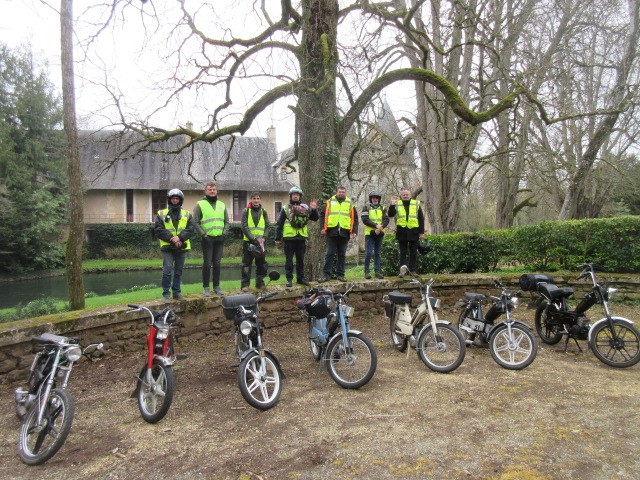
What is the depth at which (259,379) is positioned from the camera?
446cm

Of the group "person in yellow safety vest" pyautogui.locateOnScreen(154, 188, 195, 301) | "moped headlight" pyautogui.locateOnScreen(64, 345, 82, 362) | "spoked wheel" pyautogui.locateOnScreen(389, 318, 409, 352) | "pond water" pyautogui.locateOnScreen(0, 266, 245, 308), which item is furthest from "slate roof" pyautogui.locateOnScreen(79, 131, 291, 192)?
"moped headlight" pyautogui.locateOnScreen(64, 345, 82, 362)

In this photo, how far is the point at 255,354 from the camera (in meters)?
4.53

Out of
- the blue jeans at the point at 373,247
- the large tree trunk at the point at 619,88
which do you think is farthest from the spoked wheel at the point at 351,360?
the large tree trunk at the point at 619,88

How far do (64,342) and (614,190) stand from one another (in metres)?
21.8

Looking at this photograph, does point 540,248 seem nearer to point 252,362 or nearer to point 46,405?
point 252,362

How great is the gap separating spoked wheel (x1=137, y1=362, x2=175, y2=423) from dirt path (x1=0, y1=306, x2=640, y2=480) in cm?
13

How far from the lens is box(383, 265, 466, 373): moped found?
17.6 ft

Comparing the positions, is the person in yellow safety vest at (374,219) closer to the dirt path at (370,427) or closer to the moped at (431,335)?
the moped at (431,335)

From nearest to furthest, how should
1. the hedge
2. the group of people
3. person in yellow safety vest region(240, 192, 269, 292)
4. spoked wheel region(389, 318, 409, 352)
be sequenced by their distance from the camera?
spoked wheel region(389, 318, 409, 352)
the group of people
person in yellow safety vest region(240, 192, 269, 292)
the hedge

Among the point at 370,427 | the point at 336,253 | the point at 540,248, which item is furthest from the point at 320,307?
the point at 540,248

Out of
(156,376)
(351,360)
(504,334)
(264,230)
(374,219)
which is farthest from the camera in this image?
(374,219)

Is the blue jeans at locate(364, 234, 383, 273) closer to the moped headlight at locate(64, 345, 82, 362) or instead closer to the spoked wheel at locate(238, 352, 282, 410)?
the spoked wheel at locate(238, 352, 282, 410)

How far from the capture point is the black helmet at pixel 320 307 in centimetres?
538

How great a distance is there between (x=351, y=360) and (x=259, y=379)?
3.52 ft
